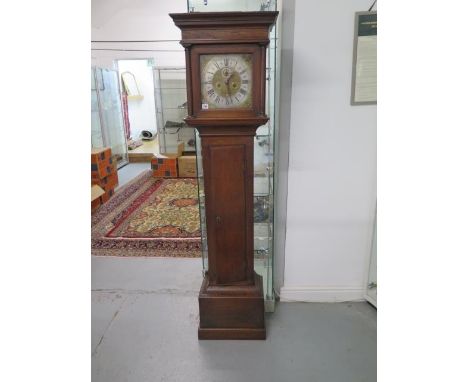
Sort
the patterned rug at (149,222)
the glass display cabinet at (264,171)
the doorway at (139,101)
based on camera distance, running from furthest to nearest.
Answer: the doorway at (139,101) → the patterned rug at (149,222) → the glass display cabinet at (264,171)

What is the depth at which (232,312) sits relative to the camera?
5.78ft

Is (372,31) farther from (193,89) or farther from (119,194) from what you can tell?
(119,194)

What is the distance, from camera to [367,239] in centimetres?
193

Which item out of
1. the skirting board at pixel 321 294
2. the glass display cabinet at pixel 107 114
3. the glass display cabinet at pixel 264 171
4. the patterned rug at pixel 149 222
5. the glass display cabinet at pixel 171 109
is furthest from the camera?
the glass display cabinet at pixel 171 109

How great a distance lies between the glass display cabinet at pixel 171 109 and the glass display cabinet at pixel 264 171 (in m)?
3.42

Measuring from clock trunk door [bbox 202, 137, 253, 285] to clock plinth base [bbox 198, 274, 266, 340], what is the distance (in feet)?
0.19

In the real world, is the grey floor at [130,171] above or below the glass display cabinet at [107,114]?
below

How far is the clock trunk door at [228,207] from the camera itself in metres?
1.53

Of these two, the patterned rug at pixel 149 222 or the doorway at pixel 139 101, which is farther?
the doorway at pixel 139 101

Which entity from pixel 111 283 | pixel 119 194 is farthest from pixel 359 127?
pixel 119 194

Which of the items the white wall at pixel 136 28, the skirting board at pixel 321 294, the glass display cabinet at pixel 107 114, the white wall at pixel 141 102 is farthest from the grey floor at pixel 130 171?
the skirting board at pixel 321 294

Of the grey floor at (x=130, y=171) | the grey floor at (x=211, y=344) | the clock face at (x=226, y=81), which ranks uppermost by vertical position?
the clock face at (x=226, y=81)

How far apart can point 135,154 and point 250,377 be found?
16.8 feet

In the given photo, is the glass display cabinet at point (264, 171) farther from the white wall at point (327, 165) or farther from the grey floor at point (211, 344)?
the grey floor at point (211, 344)
